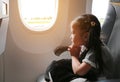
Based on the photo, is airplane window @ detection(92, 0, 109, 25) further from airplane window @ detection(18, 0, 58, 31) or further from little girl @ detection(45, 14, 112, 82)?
little girl @ detection(45, 14, 112, 82)

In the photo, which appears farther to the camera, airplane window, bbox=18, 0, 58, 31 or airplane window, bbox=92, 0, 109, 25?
airplane window, bbox=92, 0, 109, 25

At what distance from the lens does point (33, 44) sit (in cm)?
203

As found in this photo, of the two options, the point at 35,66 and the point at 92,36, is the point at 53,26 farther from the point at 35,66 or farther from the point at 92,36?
the point at 92,36

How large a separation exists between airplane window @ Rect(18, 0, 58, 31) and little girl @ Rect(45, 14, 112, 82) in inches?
24.2

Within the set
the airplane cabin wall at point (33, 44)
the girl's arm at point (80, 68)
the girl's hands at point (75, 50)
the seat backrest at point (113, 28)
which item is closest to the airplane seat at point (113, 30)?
the seat backrest at point (113, 28)

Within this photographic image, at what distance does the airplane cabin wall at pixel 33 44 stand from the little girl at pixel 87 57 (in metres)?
0.59

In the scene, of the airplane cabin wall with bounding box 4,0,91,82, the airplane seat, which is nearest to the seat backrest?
the airplane seat

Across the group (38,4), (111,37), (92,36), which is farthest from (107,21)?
(38,4)

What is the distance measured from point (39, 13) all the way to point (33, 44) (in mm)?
276

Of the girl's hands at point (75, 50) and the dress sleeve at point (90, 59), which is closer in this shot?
the dress sleeve at point (90, 59)

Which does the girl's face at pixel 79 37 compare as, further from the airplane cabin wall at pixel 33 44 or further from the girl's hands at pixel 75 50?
the airplane cabin wall at pixel 33 44

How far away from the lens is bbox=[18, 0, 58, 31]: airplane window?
1997 millimetres

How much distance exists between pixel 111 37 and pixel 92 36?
33cm

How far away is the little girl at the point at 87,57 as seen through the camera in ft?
4.32
